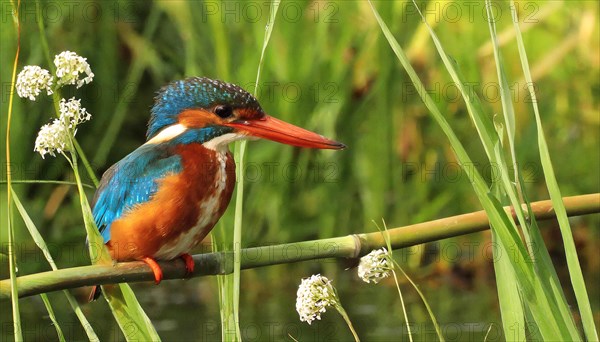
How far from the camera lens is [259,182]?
459 centimetres

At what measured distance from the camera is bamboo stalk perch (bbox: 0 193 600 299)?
189 cm

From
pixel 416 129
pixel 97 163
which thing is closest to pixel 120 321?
pixel 97 163

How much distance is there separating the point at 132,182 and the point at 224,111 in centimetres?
28

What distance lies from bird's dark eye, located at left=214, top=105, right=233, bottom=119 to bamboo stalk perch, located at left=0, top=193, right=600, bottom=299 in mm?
493

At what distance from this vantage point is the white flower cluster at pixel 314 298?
1.94m

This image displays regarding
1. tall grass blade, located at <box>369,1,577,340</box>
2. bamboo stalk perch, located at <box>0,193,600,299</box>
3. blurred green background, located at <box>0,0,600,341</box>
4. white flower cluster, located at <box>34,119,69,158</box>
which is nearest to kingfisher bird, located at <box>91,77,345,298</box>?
bamboo stalk perch, located at <box>0,193,600,299</box>

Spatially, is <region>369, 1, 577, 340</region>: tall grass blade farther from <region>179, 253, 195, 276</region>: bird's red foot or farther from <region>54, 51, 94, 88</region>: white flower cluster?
<region>179, 253, 195, 276</region>: bird's red foot

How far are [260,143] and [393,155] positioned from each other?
56 centimetres

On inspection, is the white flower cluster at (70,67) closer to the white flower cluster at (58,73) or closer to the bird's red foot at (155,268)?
the white flower cluster at (58,73)

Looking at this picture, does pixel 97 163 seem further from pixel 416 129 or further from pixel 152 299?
pixel 416 129

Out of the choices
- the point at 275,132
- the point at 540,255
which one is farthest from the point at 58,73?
the point at 540,255

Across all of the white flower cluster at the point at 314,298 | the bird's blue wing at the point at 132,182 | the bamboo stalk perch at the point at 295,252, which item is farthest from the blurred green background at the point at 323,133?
the white flower cluster at the point at 314,298

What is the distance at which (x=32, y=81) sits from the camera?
1985 mm

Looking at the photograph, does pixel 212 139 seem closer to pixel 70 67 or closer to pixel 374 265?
pixel 70 67
